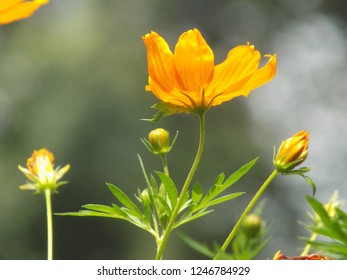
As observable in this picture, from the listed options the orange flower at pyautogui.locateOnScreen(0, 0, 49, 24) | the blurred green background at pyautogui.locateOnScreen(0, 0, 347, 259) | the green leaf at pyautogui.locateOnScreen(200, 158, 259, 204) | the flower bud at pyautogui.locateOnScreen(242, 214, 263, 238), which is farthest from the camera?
the blurred green background at pyautogui.locateOnScreen(0, 0, 347, 259)

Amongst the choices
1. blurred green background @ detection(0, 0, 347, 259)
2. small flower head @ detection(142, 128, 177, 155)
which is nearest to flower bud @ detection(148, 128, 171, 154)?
small flower head @ detection(142, 128, 177, 155)

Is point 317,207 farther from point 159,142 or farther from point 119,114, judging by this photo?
point 119,114

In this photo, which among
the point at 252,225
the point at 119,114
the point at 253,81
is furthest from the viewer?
the point at 119,114

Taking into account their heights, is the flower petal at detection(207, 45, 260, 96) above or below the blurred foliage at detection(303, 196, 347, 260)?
above

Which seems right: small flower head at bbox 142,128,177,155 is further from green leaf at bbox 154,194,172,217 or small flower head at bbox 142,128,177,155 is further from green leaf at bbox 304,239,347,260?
green leaf at bbox 304,239,347,260

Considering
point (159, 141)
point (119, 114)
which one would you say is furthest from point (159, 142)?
point (119, 114)

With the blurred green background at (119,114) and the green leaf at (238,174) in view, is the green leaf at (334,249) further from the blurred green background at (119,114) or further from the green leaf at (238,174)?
the blurred green background at (119,114)
